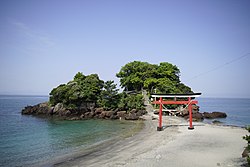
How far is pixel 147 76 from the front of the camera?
53.3 m

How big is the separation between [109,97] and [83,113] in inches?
270

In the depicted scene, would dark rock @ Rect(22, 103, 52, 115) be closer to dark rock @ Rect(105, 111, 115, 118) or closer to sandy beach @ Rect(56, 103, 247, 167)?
dark rock @ Rect(105, 111, 115, 118)

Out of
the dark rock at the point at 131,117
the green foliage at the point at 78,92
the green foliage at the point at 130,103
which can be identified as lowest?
the dark rock at the point at 131,117

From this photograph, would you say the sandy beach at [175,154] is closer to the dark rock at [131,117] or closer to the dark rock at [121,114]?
the dark rock at [131,117]

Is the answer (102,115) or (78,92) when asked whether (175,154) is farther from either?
(78,92)

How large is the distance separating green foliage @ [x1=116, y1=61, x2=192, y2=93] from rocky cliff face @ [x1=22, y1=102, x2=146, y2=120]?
12249 millimetres

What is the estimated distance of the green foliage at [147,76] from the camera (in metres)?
Answer: 50.2

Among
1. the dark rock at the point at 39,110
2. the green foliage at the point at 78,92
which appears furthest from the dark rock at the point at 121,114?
the dark rock at the point at 39,110

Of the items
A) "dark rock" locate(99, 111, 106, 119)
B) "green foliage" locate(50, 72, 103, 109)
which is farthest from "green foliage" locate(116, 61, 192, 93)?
"dark rock" locate(99, 111, 106, 119)

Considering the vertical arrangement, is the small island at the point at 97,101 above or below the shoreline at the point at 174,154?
above

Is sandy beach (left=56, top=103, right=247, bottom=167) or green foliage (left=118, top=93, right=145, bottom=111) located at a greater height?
green foliage (left=118, top=93, right=145, bottom=111)

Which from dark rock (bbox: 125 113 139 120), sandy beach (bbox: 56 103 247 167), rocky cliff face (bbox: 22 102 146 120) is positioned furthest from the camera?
rocky cliff face (bbox: 22 102 146 120)

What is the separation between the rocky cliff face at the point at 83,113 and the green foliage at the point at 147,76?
12.2 meters

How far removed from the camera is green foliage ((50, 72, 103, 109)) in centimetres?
4281
